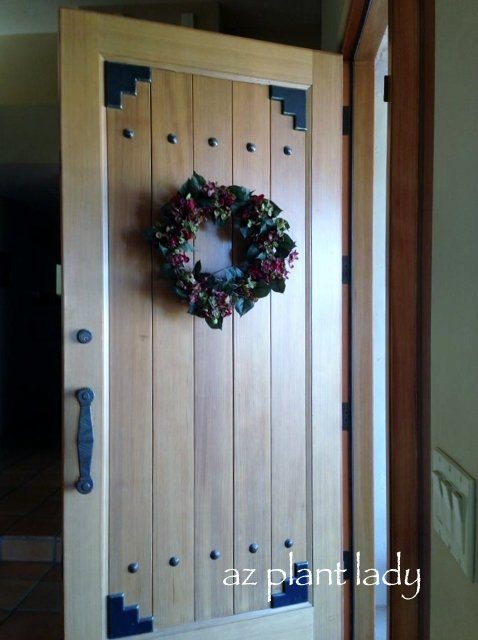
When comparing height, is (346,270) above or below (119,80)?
below

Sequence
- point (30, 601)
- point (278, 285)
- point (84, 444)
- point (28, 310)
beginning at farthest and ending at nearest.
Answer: point (28, 310), point (30, 601), point (278, 285), point (84, 444)

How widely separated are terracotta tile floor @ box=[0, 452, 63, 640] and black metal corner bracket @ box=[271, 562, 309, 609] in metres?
0.95

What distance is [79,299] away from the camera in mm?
1334

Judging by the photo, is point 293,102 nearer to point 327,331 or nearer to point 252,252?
point 252,252

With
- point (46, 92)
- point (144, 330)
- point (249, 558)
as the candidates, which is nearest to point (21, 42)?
point (46, 92)

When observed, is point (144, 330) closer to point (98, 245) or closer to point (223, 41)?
point (98, 245)

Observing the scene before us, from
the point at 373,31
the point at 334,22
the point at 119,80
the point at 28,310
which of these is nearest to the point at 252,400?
the point at 119,80

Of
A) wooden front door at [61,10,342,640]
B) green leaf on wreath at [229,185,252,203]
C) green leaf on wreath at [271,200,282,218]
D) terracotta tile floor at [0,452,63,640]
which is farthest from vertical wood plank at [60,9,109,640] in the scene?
terracotta tile floor at [0,452,63,640]

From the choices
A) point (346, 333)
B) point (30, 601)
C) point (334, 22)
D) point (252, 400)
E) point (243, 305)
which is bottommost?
point (30, 601)

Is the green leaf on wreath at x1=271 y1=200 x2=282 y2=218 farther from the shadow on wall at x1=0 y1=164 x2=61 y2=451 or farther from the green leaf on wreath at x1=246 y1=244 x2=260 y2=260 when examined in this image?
the shadow on wall at x1=0 y1=164 x2=61 y2=451

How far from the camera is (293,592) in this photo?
59.7 inches

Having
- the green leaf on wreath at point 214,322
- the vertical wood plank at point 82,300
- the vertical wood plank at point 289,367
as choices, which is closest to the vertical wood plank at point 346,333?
the vertical wood plank at point 289,367

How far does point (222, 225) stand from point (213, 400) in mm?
573

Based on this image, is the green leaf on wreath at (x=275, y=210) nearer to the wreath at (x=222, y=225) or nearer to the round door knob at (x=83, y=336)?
the wreath at (x=222, y=225)
